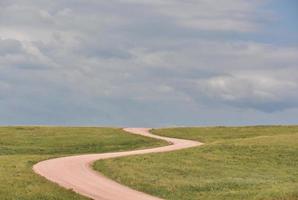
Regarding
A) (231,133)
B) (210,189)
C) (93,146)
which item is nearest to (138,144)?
(93,146)

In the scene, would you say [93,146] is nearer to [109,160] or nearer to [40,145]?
[40,145]

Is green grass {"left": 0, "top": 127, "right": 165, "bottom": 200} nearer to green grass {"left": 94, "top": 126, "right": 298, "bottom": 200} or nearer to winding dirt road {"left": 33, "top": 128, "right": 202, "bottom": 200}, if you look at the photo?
winding dirt road {"left": 33, "top": 128, "right": 202, "bottom": 200}

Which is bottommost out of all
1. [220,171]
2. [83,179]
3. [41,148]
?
[83,179]

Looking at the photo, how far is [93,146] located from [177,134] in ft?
59.7

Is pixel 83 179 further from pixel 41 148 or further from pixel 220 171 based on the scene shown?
pixel 41 148

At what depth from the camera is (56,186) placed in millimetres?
34000

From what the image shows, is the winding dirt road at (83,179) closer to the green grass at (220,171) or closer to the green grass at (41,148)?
the green grass at (220,171)

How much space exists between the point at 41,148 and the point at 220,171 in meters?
29.9

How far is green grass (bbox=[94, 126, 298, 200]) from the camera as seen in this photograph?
33.3m

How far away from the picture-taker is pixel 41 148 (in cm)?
6844

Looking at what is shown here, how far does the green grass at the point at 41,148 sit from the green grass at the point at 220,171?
19.2 feet

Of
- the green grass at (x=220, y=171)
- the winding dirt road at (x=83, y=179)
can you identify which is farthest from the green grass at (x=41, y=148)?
the green grass at (x=220, y=171)

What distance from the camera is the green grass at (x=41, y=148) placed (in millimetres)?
31594

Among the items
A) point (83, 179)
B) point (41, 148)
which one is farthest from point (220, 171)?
point (41, 148)
